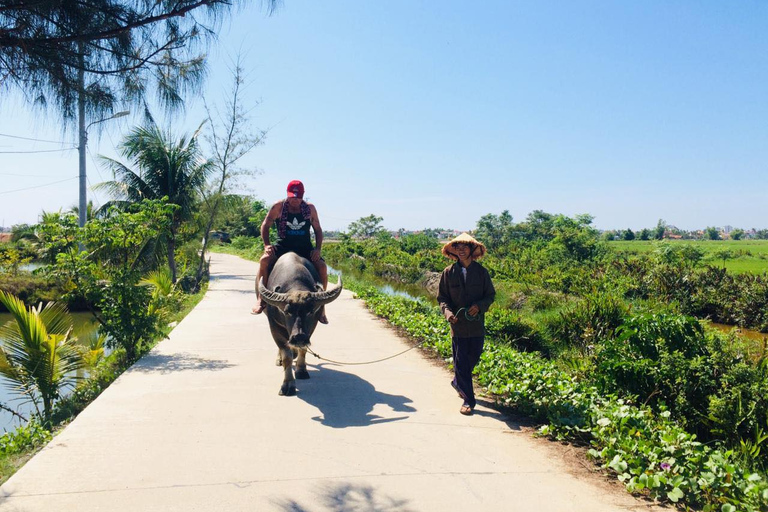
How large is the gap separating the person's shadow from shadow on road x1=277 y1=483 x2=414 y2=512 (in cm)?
126

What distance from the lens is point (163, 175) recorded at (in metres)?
18.4

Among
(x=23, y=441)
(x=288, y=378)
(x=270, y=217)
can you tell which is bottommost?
(x=23, y=441)

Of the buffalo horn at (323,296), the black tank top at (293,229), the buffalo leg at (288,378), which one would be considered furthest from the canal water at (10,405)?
the black tank top at (293,229)

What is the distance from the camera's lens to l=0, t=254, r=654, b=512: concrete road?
3.49 meters

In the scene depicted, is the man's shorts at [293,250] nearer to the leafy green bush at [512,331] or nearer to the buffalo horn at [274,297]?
the buffalo horn at [274,297]

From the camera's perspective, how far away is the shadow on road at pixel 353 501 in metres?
3.37

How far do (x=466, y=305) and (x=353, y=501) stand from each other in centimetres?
244

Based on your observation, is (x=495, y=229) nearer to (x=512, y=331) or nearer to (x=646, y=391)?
(x=512, y=331)

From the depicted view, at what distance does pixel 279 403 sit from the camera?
5.52 meters

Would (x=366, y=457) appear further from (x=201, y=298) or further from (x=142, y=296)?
(x=201, y=298)

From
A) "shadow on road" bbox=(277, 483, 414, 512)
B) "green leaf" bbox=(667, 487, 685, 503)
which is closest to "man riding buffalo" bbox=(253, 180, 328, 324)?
"shadow on road" bbox=(277, 483, 414, 512)

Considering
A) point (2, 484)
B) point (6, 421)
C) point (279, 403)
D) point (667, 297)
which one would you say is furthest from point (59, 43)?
point (667, 297)

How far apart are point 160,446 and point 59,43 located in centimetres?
315

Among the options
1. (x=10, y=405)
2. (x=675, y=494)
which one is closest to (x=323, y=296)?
(x=675, y=494)
